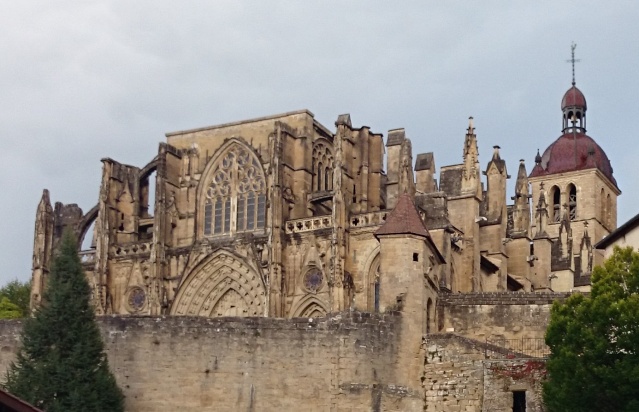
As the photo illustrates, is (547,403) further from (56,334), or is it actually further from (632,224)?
(56,334)

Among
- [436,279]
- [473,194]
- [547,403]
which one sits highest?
[473,194]

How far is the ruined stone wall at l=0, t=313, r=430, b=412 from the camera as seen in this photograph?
3903 centimetres

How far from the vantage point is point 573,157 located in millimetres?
98000

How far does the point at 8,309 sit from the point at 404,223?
91.1 feet

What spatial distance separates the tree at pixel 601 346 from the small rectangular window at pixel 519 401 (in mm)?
2970

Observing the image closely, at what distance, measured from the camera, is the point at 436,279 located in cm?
4428

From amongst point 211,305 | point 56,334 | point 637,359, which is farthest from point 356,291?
point 637,359

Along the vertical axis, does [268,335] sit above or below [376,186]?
below

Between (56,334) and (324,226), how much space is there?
18.8m

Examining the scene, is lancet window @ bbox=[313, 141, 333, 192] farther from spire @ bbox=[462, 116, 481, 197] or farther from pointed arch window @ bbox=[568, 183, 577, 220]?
pointed arch window @ bbox=[568, 183, 577, 220]

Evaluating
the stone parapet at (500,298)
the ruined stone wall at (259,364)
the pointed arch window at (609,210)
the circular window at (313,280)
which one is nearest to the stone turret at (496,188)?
the circular window at (313,280)

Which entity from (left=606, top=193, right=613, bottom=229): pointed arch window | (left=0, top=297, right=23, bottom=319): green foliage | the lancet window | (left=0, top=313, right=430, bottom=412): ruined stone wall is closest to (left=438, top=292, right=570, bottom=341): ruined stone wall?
(left=0, top=313, right=430, bottom=412): ruined stone wall

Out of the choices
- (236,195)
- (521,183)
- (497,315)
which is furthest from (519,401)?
(521,183)

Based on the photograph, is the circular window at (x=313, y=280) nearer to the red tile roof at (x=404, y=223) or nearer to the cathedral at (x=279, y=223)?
the cathedral at (x=279, y=223)
